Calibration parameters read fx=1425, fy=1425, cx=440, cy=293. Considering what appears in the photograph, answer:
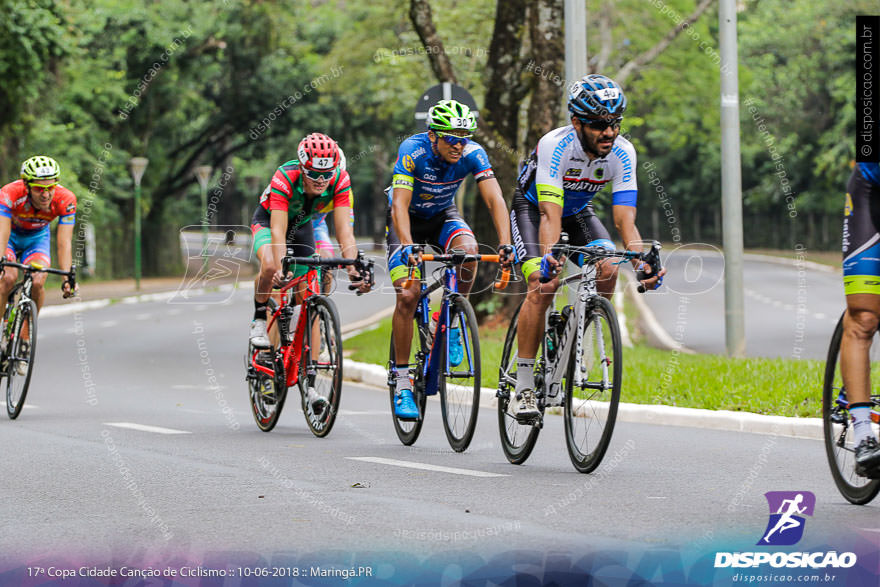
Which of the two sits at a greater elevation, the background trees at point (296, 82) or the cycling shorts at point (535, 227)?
the background trees at point (296, 82)

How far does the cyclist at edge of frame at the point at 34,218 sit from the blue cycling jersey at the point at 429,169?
3586mm

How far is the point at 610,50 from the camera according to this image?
46.3 metres

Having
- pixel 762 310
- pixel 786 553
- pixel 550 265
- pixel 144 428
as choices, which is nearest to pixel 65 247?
pixel 144 428

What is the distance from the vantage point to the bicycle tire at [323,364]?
938 centimetres

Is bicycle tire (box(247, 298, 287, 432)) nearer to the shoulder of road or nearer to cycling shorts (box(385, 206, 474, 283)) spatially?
cycling shorts (box(385, 206, 474, 283))

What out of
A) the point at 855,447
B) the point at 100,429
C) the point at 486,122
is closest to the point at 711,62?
the point at 486,122

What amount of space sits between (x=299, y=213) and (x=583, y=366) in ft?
9.90

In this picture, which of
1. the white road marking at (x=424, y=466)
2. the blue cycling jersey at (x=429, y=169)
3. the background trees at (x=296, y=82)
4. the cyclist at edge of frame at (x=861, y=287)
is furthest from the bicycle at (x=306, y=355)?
the background trees at (x=296, y=82)

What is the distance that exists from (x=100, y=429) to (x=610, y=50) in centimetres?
3779

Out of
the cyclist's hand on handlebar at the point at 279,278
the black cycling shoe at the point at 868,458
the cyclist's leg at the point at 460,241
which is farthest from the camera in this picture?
the cyclist's hand on handlebar at the point at 279,278

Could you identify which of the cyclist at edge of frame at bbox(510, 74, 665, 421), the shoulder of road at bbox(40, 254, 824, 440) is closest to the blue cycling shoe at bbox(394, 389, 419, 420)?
the cyclist at edge of frame at bbox(510, 74, 665, 421)

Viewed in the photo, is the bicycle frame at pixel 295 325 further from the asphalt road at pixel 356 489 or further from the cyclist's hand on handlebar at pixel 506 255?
the cyclist's hand on handlebar at pixel 506 255

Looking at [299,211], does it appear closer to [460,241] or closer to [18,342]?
[460,241]

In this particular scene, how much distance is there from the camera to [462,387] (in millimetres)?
8836
